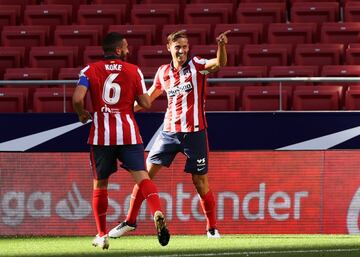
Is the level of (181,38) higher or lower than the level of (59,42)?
higher

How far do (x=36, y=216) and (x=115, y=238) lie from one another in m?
1.15

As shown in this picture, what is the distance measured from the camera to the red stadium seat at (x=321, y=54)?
14859mm

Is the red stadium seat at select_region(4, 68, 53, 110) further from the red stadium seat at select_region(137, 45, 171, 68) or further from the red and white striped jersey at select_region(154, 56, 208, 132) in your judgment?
the red and white striped jersey at select_region(154, 56, 208, 132)

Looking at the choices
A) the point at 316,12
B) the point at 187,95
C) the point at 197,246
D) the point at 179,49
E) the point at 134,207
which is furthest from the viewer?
the point at 316,12

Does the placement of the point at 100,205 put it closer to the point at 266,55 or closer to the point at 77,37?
the point at 266,55

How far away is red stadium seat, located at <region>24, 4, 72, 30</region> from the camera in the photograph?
1694 centimetres

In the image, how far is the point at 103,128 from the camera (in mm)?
8945

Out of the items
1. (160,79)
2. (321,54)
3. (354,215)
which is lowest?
(354,215)

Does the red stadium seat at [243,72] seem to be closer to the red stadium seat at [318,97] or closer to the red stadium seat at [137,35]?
the red stadium seat at [318,97]

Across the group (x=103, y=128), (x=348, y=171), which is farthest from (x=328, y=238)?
(x=103, y=128)

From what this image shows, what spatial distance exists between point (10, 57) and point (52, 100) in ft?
7.02

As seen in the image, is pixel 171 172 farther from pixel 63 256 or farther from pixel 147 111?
pixel 63 256

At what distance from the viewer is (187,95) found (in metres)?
10.2

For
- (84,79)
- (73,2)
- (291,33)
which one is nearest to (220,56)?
(84,79)
